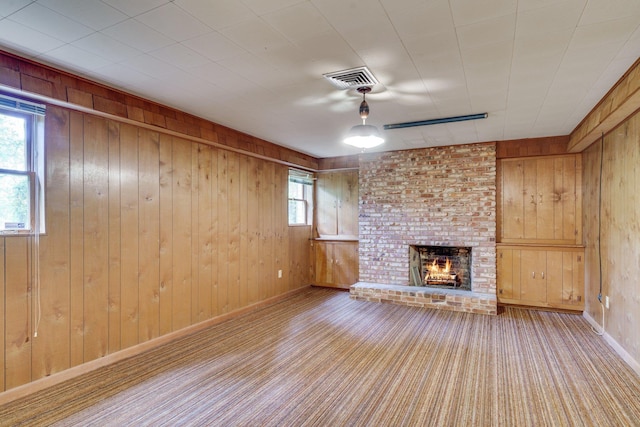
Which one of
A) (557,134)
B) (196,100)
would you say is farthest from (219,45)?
(557,134)

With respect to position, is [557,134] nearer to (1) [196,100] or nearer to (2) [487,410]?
(2) [487,410]

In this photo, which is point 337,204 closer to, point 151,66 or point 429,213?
point 429,213

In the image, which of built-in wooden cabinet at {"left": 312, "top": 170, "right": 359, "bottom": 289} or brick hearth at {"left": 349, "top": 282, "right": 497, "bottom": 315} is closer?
brick hearth at {"left": 349, "top": 282, "right": 497, "bottom": 315}

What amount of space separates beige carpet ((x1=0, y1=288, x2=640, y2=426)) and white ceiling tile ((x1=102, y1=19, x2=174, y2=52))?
2588mm

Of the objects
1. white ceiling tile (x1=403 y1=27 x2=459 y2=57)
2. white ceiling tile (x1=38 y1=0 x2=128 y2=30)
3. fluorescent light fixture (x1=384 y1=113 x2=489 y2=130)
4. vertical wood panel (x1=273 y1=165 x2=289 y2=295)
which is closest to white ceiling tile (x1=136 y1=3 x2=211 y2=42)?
white ceiling tile (x1=38 y1=0 x2=128 y2=30)

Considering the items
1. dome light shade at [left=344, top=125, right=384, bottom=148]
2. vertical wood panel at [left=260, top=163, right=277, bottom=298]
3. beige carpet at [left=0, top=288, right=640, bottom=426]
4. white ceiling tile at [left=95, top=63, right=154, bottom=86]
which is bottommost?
beige carpet at [left=0, top=288, right=640, bottom=426]

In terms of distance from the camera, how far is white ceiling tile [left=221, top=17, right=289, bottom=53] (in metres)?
2.05

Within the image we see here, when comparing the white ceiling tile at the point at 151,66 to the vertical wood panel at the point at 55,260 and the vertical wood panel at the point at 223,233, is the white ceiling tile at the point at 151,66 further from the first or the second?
the vertical wood panel at the point at 223,233

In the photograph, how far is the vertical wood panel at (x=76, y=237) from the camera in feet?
9.63

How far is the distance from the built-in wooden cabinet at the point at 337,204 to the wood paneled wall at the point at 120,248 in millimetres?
A: 2032

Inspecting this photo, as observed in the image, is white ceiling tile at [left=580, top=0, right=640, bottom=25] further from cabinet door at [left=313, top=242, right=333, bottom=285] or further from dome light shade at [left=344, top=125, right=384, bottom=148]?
cabinet door at [left=313, top=242, right=333, bottom=285]

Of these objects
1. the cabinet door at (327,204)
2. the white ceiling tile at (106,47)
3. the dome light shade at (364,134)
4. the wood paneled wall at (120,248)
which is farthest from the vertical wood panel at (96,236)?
the cabinet door at (327,204)

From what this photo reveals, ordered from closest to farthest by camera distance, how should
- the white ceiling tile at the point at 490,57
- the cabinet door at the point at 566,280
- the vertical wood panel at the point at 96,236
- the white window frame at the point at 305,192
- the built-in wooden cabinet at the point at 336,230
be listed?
the white ceiling tile at the point at 490,57 → the vertical wood panel at the point at 96,236 → the cabinet door at the point at 566,280 → the white window frame at the point at 305,192 → the built-in wooden cabinet at the point at 336,230

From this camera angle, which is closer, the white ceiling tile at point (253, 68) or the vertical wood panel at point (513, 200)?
the white ceiling tile at point (253, 68)
